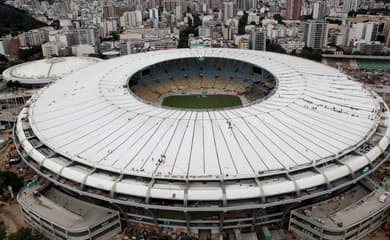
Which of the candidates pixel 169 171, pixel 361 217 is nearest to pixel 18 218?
pixel 169 171

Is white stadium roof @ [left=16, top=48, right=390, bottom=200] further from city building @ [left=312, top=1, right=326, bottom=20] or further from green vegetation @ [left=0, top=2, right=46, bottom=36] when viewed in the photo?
city building @ [left=312, top=1, right=326, bottom=20]

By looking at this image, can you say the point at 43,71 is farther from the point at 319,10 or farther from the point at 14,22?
the point at 319,10

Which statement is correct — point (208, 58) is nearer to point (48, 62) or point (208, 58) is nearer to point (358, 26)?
point (48, 62)

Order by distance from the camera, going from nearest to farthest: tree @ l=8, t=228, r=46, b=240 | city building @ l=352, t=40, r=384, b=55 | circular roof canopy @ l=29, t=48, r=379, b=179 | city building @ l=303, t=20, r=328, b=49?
tree @ l=8, t=228, r=46, b=240, circular roof canopy @ l=29, t=48, r=379, b=179, city building @ l=352, t=40, r=384, b=55, city building @ l=303, t=20, r=328, b=49

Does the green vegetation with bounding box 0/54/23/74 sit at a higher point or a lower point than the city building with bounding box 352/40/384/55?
lower

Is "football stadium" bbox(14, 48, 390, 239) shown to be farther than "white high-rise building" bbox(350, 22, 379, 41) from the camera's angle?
No

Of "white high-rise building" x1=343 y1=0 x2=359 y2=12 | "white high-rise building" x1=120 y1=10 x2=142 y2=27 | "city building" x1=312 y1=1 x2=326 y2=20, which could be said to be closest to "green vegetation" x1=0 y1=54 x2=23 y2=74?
"white high-rise building" x1=120 y1=10 x2=142 y2=27

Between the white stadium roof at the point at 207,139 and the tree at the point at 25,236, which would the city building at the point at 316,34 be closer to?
the white stadium roof at the point at 207,139
